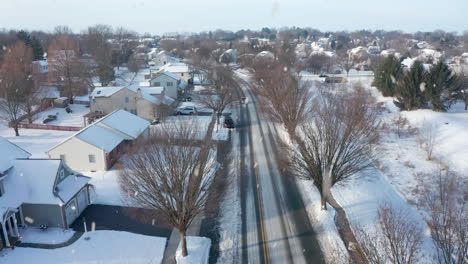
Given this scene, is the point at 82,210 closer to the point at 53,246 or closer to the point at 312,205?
the point at 53,246

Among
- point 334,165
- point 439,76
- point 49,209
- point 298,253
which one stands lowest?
point 298,253

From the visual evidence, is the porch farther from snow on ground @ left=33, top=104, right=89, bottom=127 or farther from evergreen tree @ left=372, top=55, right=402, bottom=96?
evergreen tree @ left=372, top=55, right=402, bottom=96

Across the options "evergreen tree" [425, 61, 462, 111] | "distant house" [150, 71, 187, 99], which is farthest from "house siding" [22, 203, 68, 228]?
"evergreen tree" [425, 61, 462, 111]

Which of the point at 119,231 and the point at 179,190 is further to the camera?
the point at 119,231

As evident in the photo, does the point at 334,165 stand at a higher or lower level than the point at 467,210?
higher

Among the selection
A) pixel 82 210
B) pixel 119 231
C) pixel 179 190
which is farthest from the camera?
pixel 82 210

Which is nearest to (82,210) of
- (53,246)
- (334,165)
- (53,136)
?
(53,246)

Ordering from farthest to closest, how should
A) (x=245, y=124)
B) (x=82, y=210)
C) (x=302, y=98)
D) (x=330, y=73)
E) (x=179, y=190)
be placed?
(x=330, y=73) → (x=245, y=124) → (x=302, y=98) → (x=82, y=210) → (x=179, y=190)
